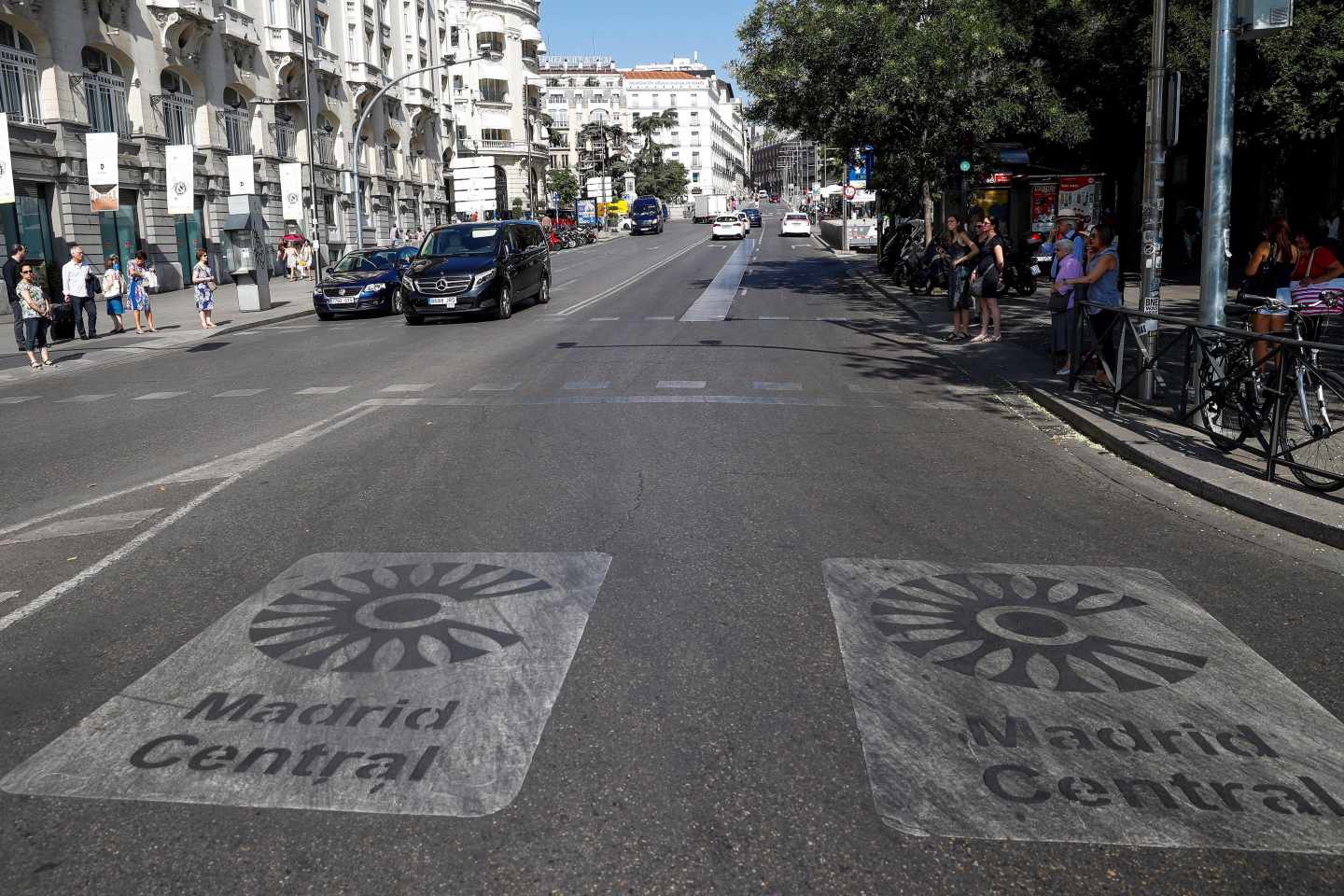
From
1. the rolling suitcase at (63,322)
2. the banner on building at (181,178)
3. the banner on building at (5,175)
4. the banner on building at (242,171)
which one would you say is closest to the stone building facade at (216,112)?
the banner on building at (181,178)

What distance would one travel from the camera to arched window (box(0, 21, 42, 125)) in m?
29.6

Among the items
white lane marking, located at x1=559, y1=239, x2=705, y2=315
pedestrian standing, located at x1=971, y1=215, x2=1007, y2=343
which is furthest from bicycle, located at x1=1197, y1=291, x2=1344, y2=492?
white lane marking, located at x1=559, y1=239, x2=705, y2=315

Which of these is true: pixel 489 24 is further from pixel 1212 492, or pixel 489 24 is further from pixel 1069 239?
pixel 1212 492

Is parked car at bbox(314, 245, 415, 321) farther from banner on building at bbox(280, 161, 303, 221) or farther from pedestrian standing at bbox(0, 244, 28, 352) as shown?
banner on building at bbox(280, 161, 303, 221)

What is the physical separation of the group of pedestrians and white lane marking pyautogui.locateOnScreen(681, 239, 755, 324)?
997 cm

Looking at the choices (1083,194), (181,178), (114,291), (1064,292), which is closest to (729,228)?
(181,178)

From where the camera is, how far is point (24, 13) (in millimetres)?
29547

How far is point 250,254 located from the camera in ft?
89.0

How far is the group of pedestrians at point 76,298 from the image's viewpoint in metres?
16.5

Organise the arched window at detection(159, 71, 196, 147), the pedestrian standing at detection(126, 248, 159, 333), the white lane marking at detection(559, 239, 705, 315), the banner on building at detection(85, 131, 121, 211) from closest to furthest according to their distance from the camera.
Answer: the pedestrian standing at detection(126, 248, 159, 333)
the white lane marking at detection(559, 239, 705, 315)
the banner on building at detection(85, 131, 121, 211)
the arched window at detection(159, 71, 196, 147)

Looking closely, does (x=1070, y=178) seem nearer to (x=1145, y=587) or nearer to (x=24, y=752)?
(x=1145, y=587)

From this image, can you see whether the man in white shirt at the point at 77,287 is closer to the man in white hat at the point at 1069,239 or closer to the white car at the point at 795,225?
the man in white hat at the point at 1069,239

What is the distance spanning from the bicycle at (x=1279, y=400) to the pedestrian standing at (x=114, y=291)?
65.3ft

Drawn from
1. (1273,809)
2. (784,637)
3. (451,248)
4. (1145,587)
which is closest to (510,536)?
(784,637)
